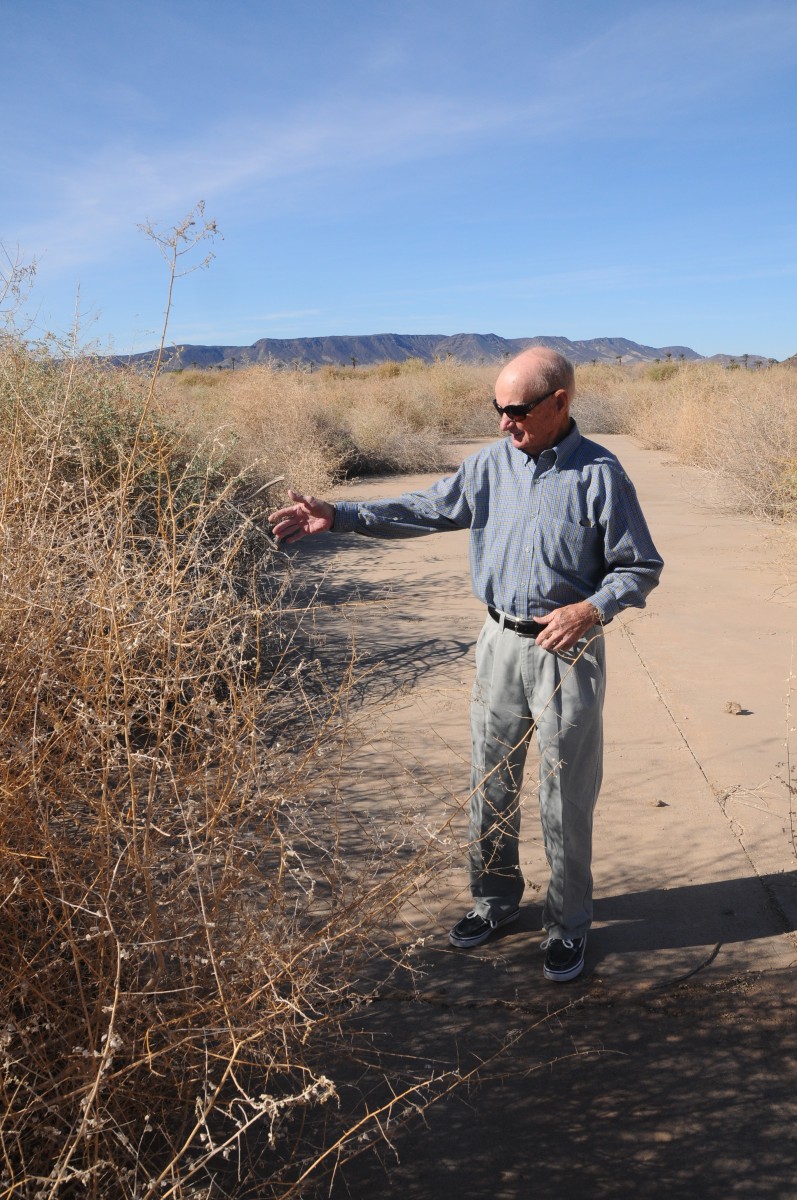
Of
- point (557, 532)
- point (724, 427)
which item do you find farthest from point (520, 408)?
point (724, 427)

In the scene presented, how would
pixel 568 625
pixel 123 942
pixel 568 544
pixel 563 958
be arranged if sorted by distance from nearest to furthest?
pixel 123 942
pixel 568 625
pixel 568 544
pixel 563 958

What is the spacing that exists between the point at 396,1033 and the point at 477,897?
62 cm

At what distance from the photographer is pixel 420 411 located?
23391mm

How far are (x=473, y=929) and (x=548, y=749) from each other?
28.3 inches

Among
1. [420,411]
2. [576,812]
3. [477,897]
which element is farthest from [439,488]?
[420,411]

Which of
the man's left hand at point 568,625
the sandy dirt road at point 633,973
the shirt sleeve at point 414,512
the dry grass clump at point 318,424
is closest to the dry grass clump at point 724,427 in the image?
the dry grass clump at point 318,424

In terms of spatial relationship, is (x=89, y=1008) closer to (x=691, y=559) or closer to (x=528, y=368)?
(x=528, y=368)

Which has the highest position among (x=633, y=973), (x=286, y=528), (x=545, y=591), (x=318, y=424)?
→ (x=318, y=424)

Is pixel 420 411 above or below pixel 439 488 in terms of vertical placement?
above

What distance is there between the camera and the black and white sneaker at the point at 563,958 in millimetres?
2891

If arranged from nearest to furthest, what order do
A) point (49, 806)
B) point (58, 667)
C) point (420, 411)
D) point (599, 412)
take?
point (49, 806) < point (58, 667) < point (420, 411) < point (599, 412)

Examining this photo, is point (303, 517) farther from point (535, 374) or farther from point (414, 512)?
point (535, 374)

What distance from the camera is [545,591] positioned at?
2.76m

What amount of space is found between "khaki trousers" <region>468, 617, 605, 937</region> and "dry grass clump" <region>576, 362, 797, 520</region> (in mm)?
7550
